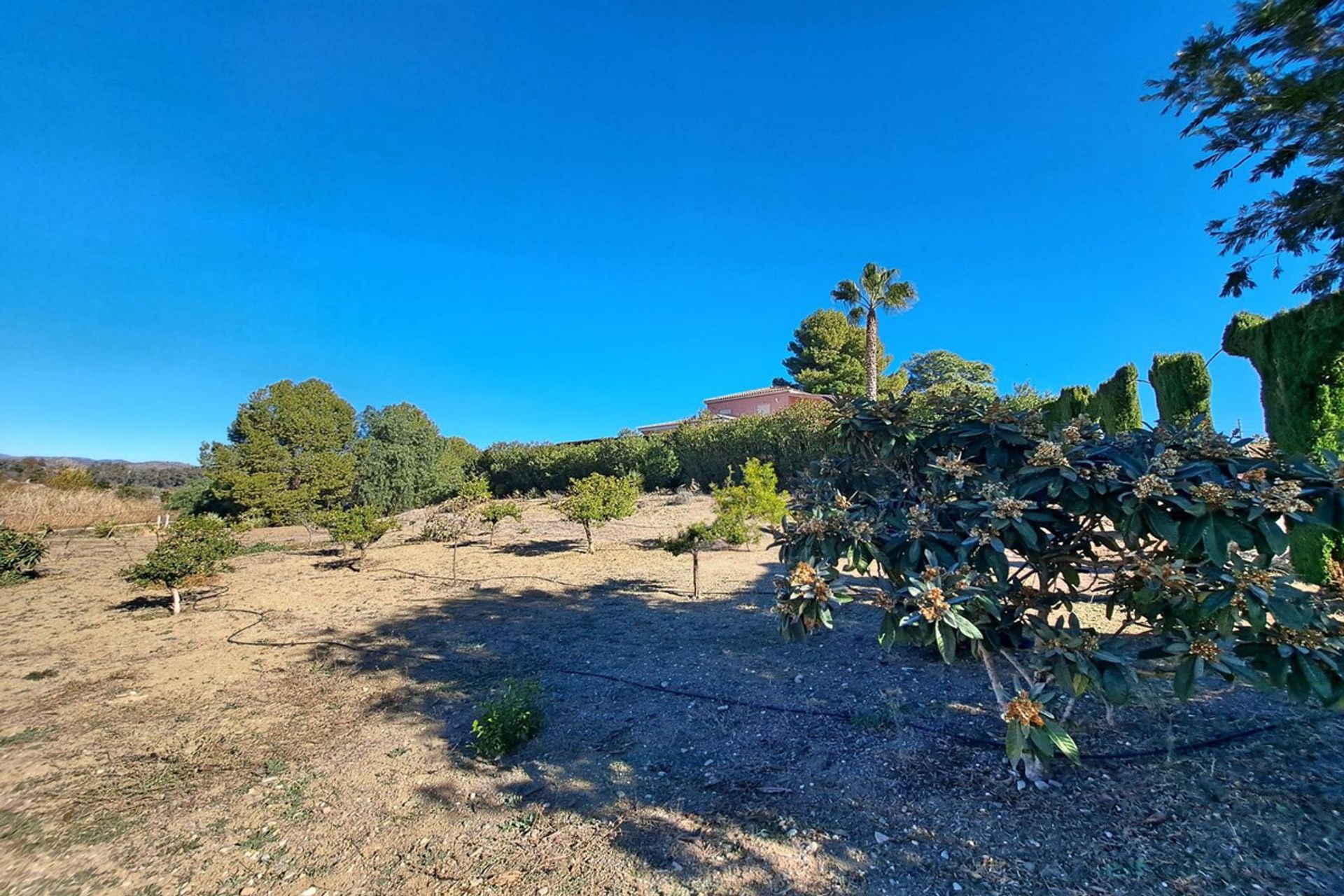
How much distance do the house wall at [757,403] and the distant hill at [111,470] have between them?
29.8 meters

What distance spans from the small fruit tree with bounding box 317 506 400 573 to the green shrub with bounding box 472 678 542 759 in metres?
7.50

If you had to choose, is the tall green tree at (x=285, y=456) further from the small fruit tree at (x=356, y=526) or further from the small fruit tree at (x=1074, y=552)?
the small fruit tree at (x=1074, y=552)

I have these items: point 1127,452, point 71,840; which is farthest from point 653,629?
point 1127,452

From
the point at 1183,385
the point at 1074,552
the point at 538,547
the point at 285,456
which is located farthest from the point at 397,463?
the point at 1183,385

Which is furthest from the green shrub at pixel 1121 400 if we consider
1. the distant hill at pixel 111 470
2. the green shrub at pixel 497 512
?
the distant hill at pixel 111 470

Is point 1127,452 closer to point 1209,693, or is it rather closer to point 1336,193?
point 1209,693

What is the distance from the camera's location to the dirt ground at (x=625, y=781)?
6.54 ft

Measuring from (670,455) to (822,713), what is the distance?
17.6m

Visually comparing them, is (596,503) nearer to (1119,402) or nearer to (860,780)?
(860,780)

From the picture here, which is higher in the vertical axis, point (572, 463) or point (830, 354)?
point (830, 354)

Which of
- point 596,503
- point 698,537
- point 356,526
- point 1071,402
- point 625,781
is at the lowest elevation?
point 625,781

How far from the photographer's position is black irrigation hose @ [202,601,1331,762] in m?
2.56

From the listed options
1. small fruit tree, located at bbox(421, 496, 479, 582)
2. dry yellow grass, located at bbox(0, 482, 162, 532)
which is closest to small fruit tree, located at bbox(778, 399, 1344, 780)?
small fruit tree, located at bbox(421, 496, 479, 582)

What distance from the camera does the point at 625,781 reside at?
268 cm
